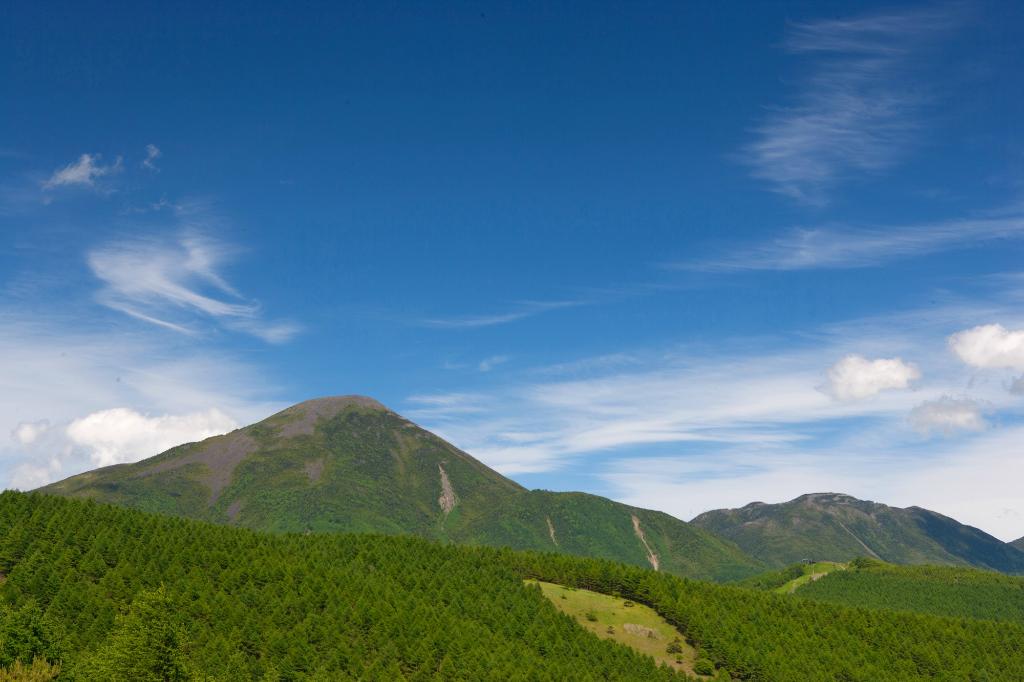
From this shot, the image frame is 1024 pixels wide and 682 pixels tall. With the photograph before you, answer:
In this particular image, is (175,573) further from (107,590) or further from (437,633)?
(437,633)

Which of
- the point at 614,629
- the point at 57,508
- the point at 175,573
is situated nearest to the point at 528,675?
the point at 614,629

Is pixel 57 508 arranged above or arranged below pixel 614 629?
above

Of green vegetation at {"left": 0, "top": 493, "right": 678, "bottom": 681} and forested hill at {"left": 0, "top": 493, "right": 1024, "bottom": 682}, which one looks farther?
forested hill at {"left": 0, "top": 493, "right": 1024, "bottom": 682}

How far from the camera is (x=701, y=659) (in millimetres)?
185250

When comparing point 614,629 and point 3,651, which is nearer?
point 3,651

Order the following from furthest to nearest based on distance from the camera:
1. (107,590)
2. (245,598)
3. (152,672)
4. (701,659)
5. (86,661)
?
1. (701,659)
2. (245,598)
3. (107,590)
4. (86,661)
5. (152,672)

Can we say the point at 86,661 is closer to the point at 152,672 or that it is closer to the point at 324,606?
the point at 152,672

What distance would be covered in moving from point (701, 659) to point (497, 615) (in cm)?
5234

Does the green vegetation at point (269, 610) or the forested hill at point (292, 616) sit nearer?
the green vegetation at point (269, 610)

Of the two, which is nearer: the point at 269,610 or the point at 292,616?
the point at 269,610

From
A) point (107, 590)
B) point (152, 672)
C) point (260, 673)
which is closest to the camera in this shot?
point (152, 672)

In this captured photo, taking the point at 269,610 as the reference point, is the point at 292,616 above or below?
below

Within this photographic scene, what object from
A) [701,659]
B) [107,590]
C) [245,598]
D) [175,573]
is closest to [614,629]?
[701,659]

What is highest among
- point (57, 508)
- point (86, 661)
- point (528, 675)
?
point (57, 508)
